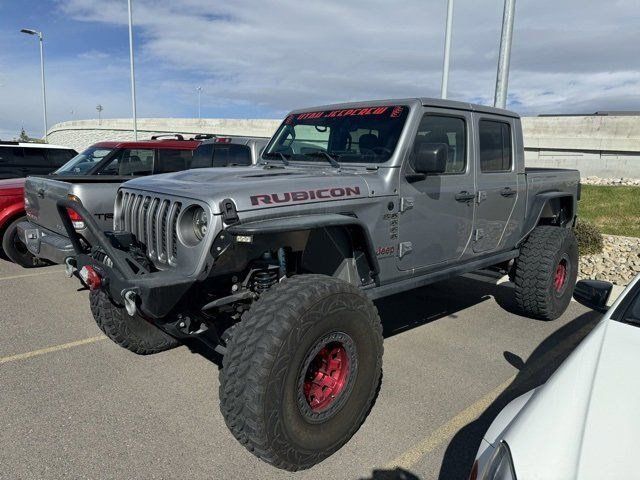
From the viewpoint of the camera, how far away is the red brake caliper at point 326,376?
9.14ft

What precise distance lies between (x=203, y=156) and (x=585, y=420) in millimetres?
7544

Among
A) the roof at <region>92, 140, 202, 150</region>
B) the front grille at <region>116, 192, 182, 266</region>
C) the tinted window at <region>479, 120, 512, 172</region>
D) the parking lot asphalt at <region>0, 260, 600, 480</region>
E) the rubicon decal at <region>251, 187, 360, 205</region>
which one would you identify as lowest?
the parking lot asphalt at <region>0, 260, 600, 480</region>

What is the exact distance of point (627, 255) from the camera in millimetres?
7766

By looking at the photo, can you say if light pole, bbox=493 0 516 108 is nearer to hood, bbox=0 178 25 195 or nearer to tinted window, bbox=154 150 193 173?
tinted window, bbox=154 150 193 173

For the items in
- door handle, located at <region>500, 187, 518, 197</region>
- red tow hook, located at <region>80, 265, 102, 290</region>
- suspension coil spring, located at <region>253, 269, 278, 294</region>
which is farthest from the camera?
door handle, located at <region>500, 187, 518, 197</region>

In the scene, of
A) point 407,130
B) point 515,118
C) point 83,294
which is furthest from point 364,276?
point 83,294

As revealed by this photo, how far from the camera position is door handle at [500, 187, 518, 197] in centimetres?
452

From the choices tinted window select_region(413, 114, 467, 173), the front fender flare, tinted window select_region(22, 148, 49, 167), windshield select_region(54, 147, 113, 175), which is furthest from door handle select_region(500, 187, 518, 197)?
tinted window select_region(22, 148, 49, 167)

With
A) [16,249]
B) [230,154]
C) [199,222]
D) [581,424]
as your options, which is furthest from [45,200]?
[581,424]

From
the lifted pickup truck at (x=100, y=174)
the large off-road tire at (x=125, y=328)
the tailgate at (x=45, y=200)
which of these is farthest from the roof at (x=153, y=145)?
the large off-road tire at (x=125, y=328)

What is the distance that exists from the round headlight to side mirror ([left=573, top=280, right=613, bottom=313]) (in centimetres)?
213

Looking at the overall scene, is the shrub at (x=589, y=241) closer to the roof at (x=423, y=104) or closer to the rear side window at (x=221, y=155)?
the roof at (x=423, y=104)

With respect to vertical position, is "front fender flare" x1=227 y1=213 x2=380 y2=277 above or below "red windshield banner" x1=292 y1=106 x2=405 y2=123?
below

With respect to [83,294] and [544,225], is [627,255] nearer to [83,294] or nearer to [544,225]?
[544,225]
